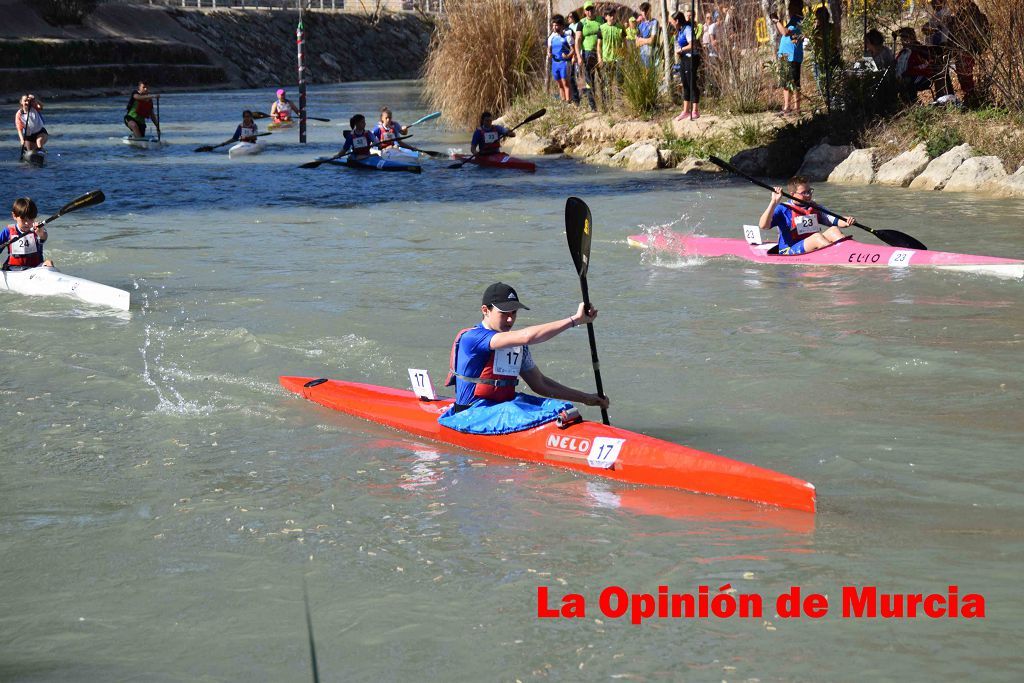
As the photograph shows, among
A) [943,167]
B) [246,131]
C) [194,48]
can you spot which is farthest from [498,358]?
[194,48]

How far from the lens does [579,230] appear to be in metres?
7.30

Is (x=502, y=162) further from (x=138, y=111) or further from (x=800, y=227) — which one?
(x=800, y=227)

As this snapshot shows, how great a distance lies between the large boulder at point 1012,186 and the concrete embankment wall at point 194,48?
31.2 m

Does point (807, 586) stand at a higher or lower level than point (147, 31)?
lower

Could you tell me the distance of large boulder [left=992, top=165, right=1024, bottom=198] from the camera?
1577 cm

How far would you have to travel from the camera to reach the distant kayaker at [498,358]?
263 inches

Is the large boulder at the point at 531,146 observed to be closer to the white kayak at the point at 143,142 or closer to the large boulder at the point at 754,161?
the large boulder at the point at 754,161

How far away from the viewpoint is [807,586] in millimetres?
5211

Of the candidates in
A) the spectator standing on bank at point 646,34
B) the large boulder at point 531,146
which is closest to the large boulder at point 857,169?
the spectator standing on bank at point 646,34

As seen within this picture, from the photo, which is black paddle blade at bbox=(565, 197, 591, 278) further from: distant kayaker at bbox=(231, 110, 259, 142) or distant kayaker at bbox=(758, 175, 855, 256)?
distant kayaker at bbox=(231, 110, 259, 142)

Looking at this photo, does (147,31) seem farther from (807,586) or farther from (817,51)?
(807,586)

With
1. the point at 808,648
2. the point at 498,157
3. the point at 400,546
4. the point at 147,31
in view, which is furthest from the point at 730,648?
the point at 147,31

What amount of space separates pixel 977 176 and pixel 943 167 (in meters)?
0.57

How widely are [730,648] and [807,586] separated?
0.63 meters
